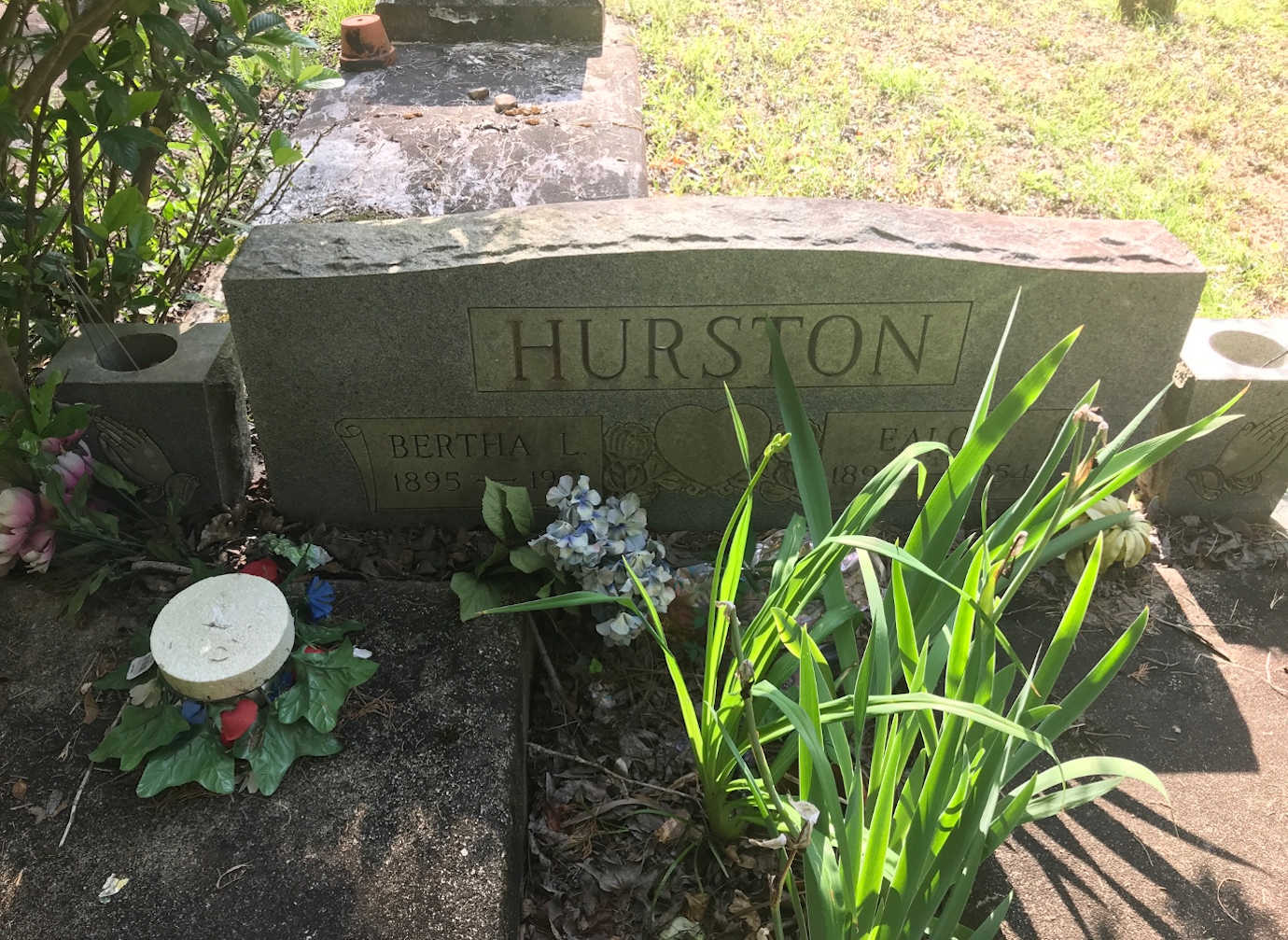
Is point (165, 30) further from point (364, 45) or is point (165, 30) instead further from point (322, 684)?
point (364, 45)

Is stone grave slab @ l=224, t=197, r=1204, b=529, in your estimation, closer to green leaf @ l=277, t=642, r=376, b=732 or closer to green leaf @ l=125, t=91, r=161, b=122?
green leaf @ l=125, t=91, r=161, b=122

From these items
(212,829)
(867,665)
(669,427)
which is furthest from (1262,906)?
(212,829)

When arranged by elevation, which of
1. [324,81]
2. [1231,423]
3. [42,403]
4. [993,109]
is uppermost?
[324,81]

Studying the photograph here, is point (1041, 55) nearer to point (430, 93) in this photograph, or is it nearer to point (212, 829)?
point (430, 93)

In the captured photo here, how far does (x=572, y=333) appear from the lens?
2.27m

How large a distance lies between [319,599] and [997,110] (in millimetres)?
4168

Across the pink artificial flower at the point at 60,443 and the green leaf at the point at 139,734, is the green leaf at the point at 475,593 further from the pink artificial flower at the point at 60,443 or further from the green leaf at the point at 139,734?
the pink artificial flower at the point at 60,443

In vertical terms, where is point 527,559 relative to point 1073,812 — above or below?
above

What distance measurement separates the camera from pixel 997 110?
4.88 m

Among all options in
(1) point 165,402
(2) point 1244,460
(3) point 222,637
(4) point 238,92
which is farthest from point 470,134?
(2) point 1244,460

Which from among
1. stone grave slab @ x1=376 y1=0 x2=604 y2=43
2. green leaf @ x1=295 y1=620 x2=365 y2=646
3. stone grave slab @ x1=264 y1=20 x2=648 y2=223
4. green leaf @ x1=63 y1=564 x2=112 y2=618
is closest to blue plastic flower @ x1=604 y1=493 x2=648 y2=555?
green leaf @ x1=295 y1=620 x2=365 y2=646

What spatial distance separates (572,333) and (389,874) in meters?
1.17

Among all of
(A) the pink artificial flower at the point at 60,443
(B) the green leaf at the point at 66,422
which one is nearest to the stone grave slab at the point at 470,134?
(A) the pink artificial flower at the point at 60,443

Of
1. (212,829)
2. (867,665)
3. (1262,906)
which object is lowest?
(1262,906)
